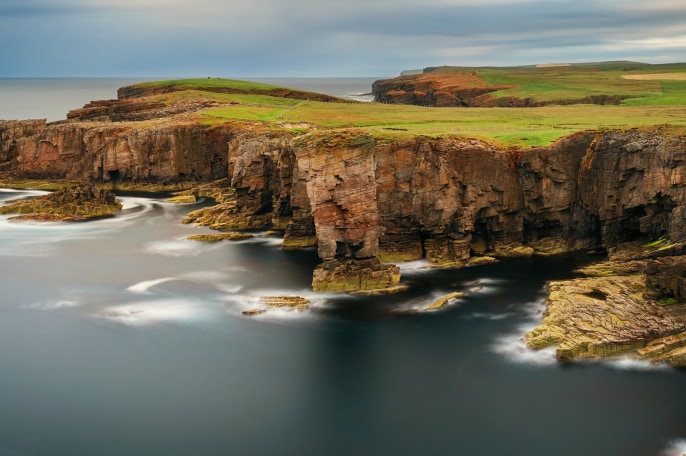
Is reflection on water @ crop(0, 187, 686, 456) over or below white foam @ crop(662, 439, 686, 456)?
over

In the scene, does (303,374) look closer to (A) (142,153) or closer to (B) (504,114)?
(B) (504,114)

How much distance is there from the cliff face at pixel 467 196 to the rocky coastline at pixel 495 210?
10cm

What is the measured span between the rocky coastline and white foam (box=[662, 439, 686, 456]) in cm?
912

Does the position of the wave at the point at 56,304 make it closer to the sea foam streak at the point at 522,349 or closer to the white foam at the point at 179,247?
the white foam at the point at 179,247

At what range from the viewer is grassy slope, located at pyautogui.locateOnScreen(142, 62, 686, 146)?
82.2 m

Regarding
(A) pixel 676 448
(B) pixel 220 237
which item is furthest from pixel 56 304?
(A) pixel 676 448

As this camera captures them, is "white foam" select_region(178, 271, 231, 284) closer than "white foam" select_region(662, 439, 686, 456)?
No

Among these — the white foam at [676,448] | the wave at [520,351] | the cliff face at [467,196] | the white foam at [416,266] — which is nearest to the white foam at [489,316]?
the wave at [520,351]

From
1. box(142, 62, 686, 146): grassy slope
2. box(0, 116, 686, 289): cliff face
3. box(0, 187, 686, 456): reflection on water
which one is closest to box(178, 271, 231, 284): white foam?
box(0, 187, 686, 456): reflection on water

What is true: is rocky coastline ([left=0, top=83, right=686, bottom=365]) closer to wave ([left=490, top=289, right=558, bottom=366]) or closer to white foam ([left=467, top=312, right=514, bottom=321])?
wave ([left=490, top=289, right=558, bottom=366])

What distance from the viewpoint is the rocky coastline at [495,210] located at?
51156mm

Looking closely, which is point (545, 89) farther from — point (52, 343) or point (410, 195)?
point (52, 343)

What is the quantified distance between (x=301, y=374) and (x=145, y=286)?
23.9 m

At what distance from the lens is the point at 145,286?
64.3m
